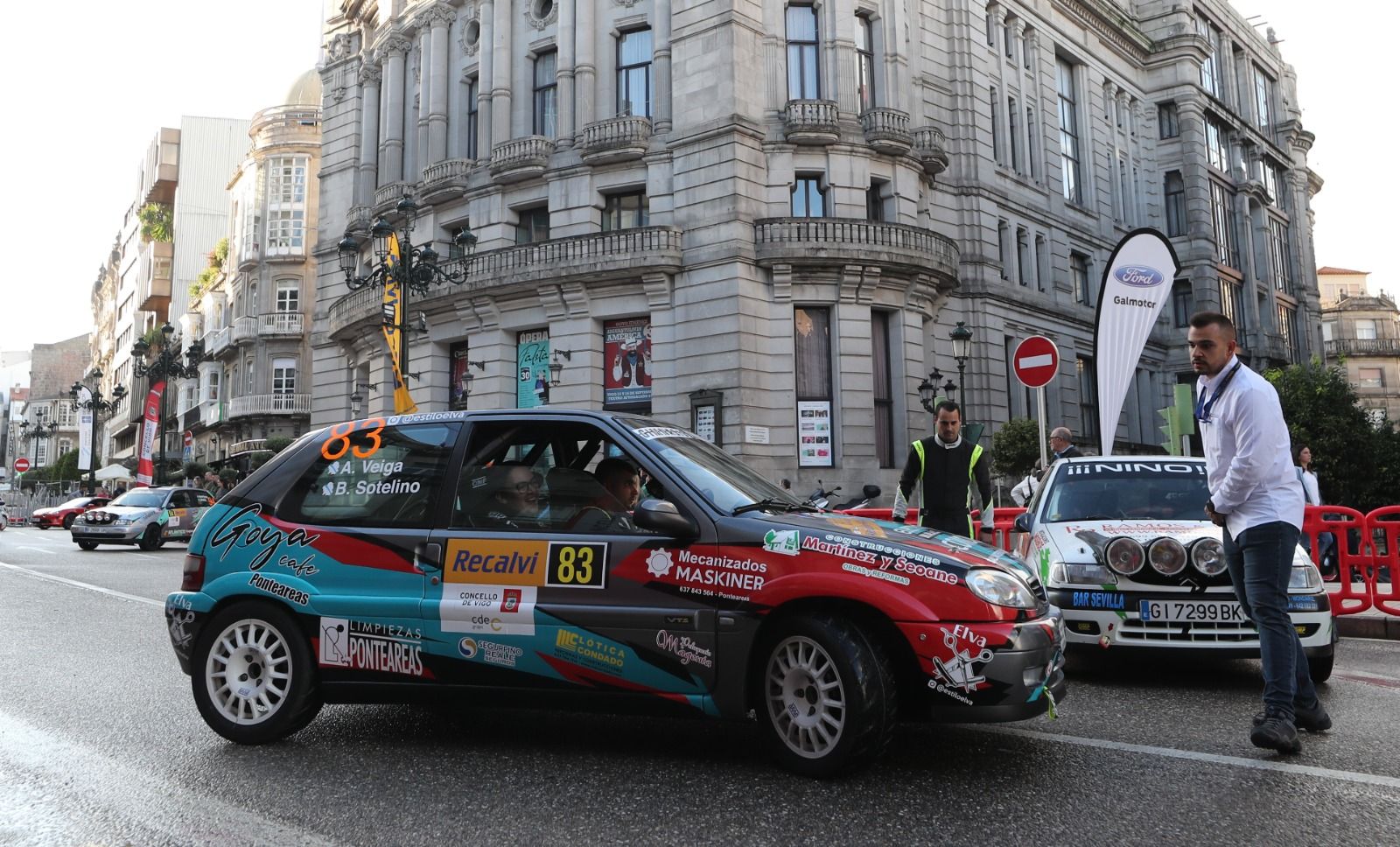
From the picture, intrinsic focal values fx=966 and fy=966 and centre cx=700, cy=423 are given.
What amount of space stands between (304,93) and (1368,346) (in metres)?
82.6

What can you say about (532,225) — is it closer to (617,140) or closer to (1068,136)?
(617,140)

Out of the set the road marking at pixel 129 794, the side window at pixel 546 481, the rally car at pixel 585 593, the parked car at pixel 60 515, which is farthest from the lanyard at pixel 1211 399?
the parked car at pixel 60 515

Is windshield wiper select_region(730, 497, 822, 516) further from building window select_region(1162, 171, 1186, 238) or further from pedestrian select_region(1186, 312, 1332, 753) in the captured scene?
building window select_region(1162, 171, 1186, 238)

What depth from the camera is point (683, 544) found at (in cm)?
422

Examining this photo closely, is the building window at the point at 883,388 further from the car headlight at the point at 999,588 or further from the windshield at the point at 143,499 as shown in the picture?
the car headlight at the point at 999,588

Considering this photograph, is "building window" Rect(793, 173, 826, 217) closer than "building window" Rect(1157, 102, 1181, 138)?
Yes

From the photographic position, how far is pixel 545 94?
29.6 m

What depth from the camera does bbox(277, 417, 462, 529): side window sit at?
4.77 m

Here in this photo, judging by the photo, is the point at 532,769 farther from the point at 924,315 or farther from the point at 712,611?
the point at 924,315

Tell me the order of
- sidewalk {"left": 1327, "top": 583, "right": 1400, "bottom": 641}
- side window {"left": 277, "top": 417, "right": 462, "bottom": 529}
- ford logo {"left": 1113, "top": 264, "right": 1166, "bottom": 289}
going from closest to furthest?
side window {"left": 277, "top": 417, "right": 462, "bottom": 529}
sidewalk {"left": 1327, "top": 583, "right": 1400, "bottom": 641}
ford logo {"left": 1113, "top": 264, "right": 1166, "bottom": 289}

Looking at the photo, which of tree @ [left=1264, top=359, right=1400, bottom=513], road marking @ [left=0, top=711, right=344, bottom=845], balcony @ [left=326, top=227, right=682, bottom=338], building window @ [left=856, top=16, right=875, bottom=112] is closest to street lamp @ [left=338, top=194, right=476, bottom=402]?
balcony @ [left=326, top=227, right=682, bottom=338]

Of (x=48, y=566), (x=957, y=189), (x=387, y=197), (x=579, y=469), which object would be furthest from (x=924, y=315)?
(x=579, y=469)

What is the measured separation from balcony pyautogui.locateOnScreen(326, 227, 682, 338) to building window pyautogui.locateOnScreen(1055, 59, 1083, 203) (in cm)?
1890

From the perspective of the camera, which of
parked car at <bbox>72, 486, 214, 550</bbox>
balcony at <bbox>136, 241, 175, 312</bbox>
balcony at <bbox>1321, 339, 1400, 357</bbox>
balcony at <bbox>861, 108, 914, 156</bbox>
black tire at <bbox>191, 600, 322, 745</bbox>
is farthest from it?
balcony at <bbox>1321, 339, 1400, 357</bbox>
